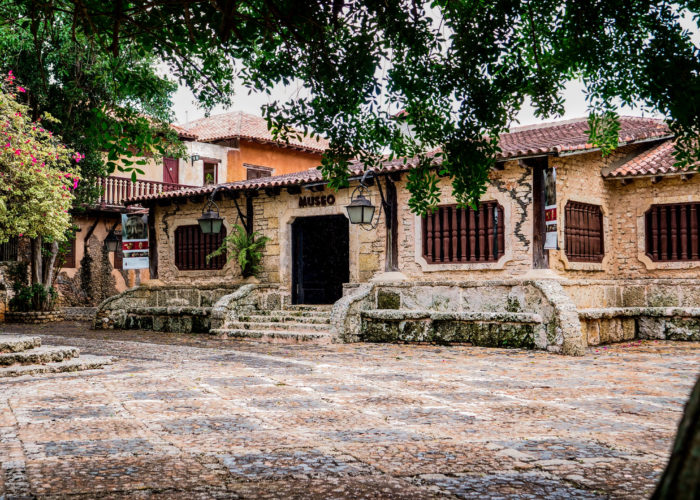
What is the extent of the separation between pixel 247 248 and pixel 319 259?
6.92ft

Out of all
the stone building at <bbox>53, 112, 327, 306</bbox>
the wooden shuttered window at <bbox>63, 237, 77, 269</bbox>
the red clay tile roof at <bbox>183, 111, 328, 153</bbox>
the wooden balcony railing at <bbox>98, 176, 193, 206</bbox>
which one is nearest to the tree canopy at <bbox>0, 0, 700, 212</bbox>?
the stone building at <bbox>53, 112, 327, 306</bbox>

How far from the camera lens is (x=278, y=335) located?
14398 millimetres

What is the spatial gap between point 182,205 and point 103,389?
11863 millimetres

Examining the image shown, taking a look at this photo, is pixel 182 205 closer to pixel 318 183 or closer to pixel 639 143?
pixel 318 183

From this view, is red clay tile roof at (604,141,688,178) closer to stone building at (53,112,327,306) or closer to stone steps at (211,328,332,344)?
stone steps at (211,328,332,344)

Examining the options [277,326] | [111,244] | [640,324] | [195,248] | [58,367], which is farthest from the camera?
[111,244]

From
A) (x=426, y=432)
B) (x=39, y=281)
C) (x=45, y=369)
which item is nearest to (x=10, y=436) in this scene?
(x=426, y=432)

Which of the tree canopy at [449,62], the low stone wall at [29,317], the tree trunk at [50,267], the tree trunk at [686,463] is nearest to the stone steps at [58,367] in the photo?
the tree canopy at [449,62]

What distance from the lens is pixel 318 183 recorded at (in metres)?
15.5

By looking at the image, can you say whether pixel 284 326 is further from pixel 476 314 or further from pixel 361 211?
pixel 476 314

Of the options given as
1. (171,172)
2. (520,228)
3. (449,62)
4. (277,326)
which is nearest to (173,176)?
(171,172)

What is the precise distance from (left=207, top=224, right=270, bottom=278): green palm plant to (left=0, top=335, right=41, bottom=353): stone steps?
7318mm

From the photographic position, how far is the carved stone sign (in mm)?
16359

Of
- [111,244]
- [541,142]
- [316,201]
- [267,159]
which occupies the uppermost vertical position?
[267,159]
